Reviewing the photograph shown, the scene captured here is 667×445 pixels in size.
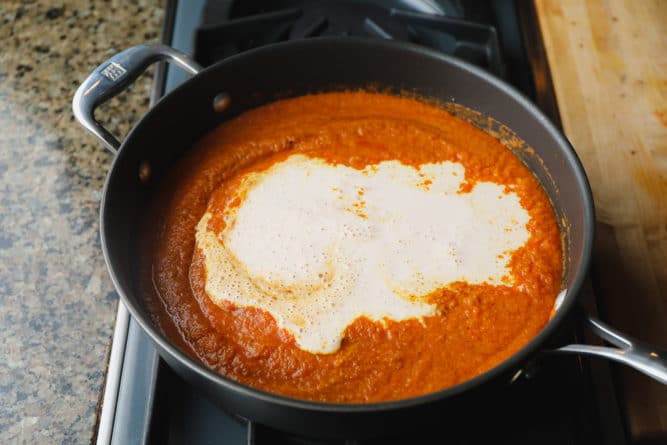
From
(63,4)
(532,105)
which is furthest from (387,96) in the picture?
(63,4)

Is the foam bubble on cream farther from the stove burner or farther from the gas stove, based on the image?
the stove burner

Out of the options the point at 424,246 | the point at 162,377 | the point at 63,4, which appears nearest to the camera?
the point at 162,377

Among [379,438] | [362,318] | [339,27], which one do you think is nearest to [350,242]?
[362,318]

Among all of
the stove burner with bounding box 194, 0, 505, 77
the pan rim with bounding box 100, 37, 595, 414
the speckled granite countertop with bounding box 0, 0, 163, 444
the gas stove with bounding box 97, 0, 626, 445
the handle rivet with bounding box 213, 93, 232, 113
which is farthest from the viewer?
the stove burner with bounding box 194, 0, 505, 77

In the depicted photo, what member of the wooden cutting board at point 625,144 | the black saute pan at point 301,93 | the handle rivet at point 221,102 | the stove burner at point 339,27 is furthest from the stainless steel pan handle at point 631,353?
the handle rivet at point 221,102

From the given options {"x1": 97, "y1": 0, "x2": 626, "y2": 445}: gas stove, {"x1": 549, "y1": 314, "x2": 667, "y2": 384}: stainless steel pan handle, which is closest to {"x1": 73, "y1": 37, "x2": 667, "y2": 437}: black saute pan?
{"x1": 549, "y1": 314, "x2": 667, "y2": 384}: stainless steel pan handle

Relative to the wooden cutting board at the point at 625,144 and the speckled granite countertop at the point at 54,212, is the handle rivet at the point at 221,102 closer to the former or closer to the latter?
the speckled granite countertop at the point at 54,212

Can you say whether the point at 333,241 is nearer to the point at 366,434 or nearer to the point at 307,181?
the point at 307,181
